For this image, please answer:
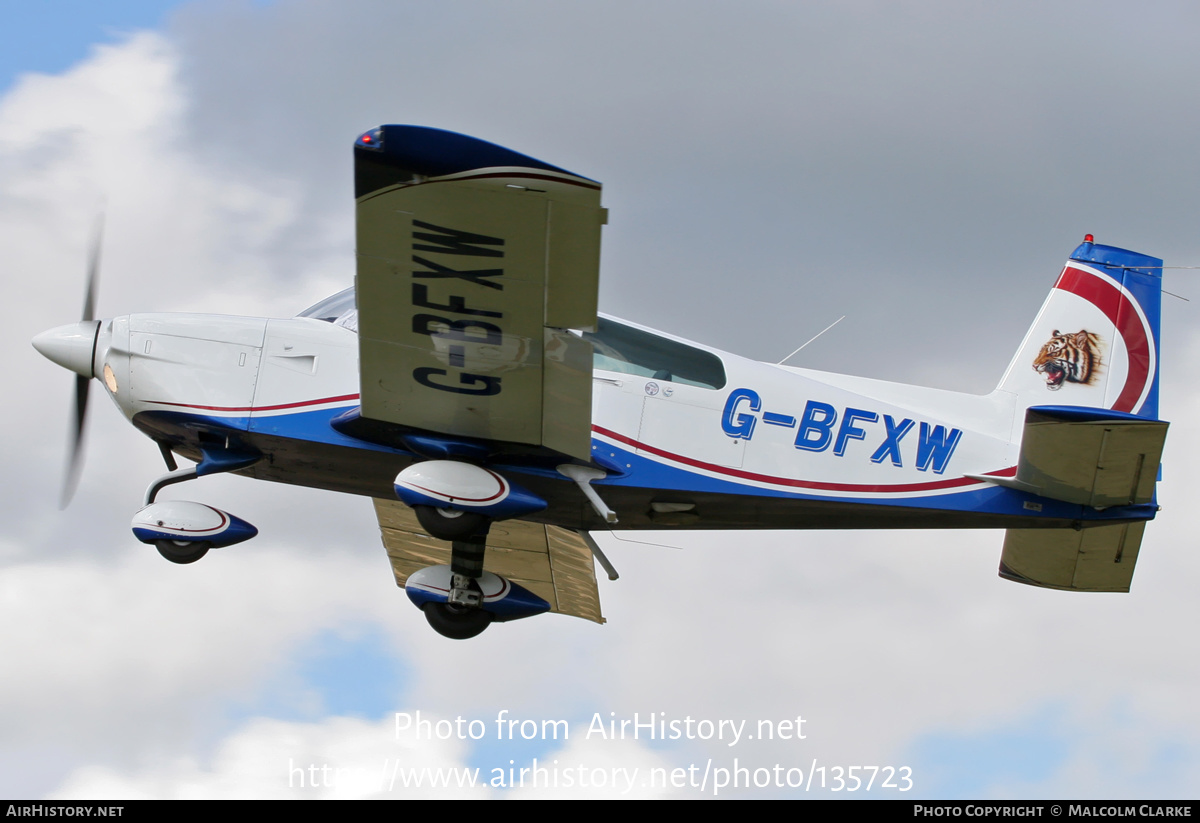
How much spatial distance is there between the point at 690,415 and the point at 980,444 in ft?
7.78

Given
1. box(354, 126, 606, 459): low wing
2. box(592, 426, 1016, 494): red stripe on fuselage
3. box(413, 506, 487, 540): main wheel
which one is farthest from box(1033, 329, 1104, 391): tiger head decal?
box(413, 506, 487, 540): main wheel

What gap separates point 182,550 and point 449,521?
2212mm

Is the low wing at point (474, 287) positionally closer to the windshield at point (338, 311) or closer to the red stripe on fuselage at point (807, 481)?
the red stripe on fuselage at point (807, 481)

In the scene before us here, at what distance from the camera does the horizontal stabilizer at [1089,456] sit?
341 inches

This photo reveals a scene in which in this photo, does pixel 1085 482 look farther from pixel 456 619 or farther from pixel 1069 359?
pixel 456 619

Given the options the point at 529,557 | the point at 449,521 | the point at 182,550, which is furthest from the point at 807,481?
the point at 182,550

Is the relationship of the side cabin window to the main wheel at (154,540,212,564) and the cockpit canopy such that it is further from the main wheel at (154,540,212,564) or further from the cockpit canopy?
the main wheel at (154,540,212,564)

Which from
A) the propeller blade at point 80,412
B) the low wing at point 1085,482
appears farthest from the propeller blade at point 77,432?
the low wing at point 1085,482

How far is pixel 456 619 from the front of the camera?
10.2 meters

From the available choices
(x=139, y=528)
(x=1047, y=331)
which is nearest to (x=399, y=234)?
(x=139, y=528)

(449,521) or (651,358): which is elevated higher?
(651,358)

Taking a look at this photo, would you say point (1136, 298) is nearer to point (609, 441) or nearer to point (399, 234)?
point (609, 441)

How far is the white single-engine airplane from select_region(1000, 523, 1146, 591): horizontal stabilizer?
0.05 feet

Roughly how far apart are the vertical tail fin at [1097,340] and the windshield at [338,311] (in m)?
5.41
